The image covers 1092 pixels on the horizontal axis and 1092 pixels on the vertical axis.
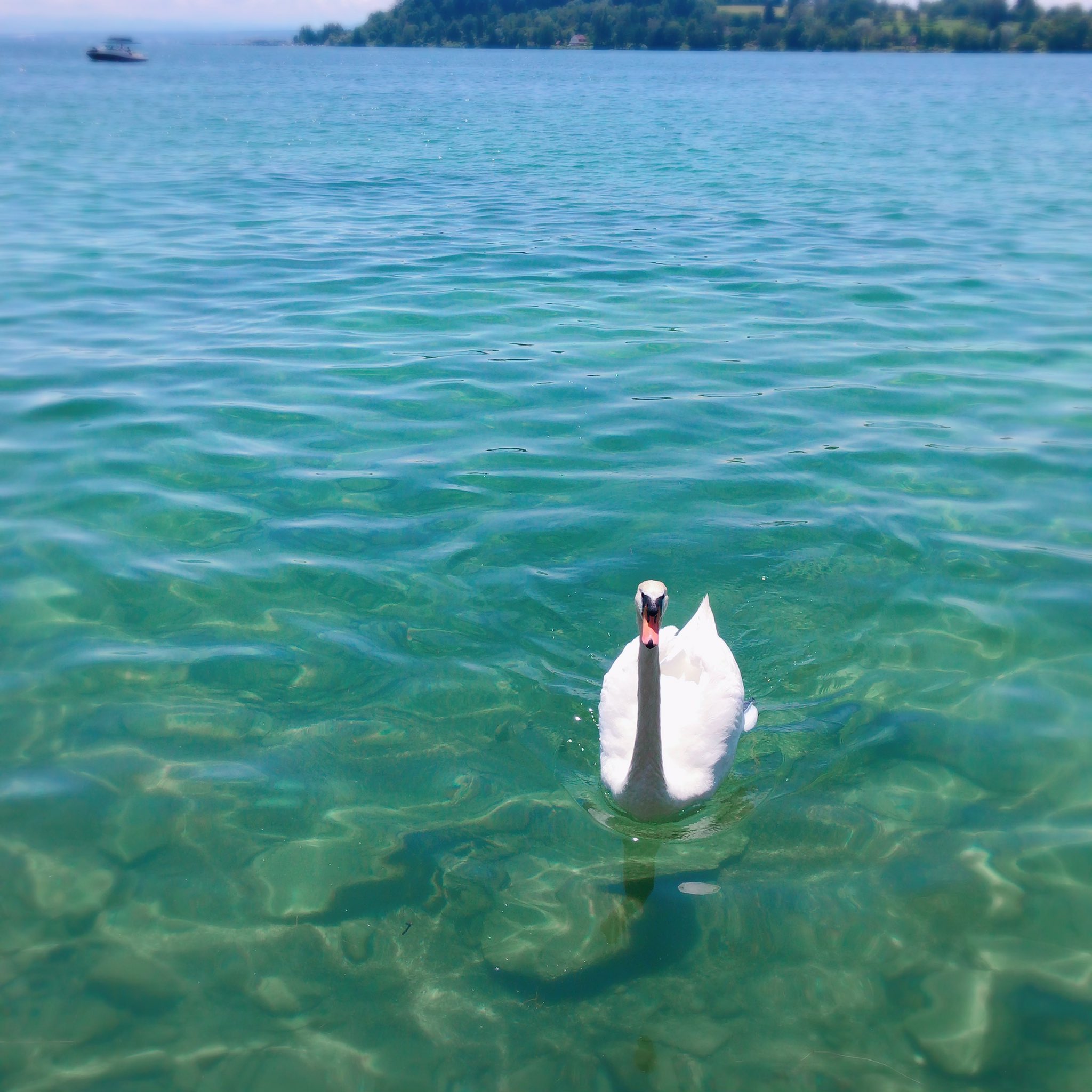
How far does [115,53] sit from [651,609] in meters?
134

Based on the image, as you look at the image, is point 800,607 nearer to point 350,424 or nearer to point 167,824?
point 167,824

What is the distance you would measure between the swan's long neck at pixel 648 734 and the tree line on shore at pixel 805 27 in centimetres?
17440

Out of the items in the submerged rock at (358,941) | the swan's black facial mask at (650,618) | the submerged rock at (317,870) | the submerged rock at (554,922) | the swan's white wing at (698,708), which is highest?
the swan's black facial mask at (650,618)

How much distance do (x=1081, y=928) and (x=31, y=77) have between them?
96200mm

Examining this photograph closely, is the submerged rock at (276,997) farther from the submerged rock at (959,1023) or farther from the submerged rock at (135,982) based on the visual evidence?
the submerged rock at (959,1023)

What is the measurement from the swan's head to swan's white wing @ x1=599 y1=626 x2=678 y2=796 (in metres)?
0.83

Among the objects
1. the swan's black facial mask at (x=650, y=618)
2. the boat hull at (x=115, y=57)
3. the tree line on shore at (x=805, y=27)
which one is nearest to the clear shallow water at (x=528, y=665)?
the swan's black facial mask at (x=650, y=618)

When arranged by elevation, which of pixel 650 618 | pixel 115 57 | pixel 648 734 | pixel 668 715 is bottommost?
pixel 115 57

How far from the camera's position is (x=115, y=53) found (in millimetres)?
116688

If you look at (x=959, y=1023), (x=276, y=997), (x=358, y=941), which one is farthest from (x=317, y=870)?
(x=959, y=1023)

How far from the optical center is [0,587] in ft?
29.0

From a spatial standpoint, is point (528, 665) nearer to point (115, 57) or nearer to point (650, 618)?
point (650, 618)

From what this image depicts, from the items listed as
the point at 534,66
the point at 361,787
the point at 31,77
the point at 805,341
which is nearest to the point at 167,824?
the point at 361,787

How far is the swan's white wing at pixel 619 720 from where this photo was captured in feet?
21.4
